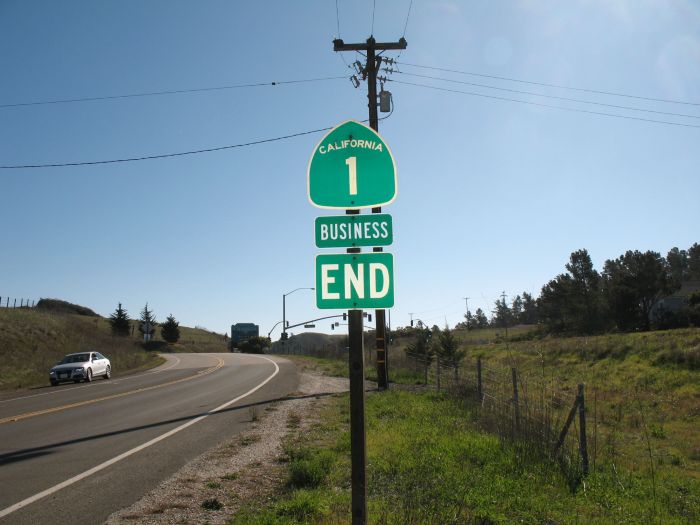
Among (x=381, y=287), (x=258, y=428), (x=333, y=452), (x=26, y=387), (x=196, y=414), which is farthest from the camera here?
(x=26, y=387)

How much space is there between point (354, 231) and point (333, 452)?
215 inches

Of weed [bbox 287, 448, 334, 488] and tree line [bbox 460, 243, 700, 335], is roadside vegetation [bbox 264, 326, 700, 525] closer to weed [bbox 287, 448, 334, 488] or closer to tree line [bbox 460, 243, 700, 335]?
weed [bbox 287, 448, 334, 488]

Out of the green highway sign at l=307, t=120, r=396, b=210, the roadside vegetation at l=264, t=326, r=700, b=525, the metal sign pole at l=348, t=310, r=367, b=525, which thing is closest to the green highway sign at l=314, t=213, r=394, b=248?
the green highway sign at l=307, t=120, r=396, b=210

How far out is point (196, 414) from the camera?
1335 centimetres

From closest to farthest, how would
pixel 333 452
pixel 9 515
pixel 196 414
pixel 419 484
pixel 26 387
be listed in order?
pixel 9 515 < pixel 419 484 < pixel 333 452 < pixel 196 414 < pixel 26 387

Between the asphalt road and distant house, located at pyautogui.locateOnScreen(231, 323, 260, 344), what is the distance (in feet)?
176

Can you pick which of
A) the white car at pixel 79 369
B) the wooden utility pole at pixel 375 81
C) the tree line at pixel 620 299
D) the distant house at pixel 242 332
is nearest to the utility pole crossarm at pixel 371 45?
the wooden utility pole at pixel 375 81

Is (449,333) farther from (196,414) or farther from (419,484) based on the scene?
(419,484)

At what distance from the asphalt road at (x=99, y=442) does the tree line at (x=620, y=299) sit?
4641 centimetres

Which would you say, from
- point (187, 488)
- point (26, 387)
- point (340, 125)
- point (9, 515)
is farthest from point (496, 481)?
point (26, 387)

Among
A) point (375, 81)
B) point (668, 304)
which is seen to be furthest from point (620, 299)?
point (375, 81)

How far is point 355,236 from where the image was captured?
3.90 m

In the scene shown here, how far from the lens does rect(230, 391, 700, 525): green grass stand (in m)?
5.40

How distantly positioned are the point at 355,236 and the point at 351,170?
1.67 feet
